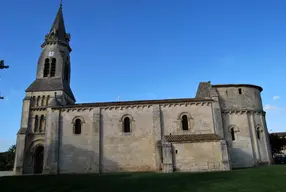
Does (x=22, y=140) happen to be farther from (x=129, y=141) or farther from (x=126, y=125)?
(x=129, y=141)

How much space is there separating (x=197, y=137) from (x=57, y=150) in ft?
49.1

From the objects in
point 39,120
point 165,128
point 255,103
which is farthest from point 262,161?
point 39,120

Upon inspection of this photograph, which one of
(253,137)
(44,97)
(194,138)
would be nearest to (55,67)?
(44,97)

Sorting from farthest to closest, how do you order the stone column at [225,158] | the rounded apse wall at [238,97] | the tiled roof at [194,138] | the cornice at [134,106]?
the rounded apse wall at [238,97], the cornice at [134,106], the tiled roof at [194,138], the stone column at [225,158]

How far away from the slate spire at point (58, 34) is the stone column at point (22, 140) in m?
9.61

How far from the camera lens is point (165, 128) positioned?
24922 millimetres

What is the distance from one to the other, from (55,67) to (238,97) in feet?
81.0

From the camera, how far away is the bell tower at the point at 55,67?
30797 mm

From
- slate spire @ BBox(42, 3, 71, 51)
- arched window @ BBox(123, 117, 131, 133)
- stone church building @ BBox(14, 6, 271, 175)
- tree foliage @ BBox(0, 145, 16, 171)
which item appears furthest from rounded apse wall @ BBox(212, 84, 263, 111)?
tree foliage @ BBox(0, 145, 16, 171)

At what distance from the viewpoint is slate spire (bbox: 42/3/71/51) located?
34.0 m

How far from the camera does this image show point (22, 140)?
27453 millimetres

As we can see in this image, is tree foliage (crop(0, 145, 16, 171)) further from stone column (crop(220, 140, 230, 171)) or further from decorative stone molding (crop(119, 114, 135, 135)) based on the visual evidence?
stone column (crop(220, 140, 230, 171))

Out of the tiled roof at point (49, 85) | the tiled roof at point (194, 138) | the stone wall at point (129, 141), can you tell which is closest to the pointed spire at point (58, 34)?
the tiled roof at point (49, 85)

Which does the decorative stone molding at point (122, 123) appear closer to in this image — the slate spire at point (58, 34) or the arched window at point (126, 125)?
the arched window at point (126, 125)
